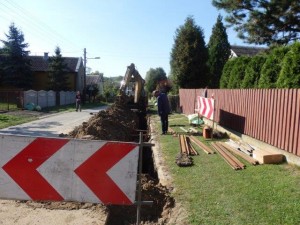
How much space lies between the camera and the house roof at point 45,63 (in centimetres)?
4978

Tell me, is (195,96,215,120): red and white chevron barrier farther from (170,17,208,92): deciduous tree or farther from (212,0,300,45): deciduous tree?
(170,17,208,92): deciduous tree

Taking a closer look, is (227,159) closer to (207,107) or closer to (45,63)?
(207,107)

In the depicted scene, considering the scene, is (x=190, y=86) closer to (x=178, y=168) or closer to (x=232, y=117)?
(x=232, y=117)

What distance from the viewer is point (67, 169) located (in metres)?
4.71

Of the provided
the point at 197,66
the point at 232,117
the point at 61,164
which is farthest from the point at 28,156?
the point at 197,66

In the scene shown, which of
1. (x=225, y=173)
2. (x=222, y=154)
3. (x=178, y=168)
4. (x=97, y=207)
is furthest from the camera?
(x=222, y=154)

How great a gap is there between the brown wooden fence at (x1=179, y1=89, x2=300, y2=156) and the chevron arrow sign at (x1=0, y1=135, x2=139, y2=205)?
522 centimetres

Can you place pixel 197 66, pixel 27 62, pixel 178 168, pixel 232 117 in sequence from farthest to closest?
pixel 27 62 → pixel 197 66 → pixel 232 117 → pixel 178 168

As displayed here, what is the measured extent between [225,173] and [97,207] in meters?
3.34

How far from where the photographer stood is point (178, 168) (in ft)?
29.4

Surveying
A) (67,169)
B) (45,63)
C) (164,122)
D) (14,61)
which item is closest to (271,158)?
(67,169)

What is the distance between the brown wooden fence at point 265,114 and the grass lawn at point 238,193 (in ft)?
3.08

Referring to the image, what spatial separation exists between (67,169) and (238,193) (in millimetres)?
3401

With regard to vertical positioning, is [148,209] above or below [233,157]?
below
